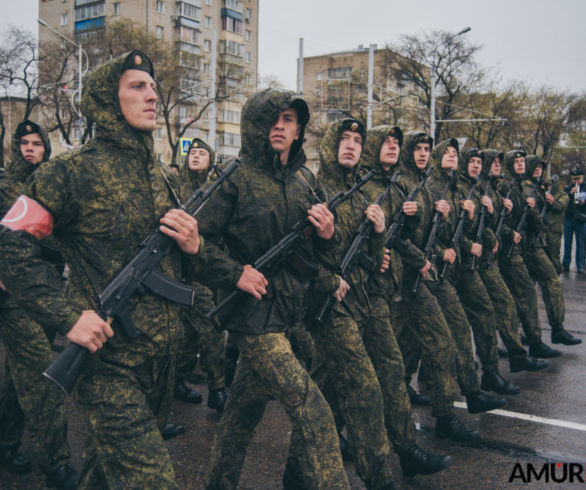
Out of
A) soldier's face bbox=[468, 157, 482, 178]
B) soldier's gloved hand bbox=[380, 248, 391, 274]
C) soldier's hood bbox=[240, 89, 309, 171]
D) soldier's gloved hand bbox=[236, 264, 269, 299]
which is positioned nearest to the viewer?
soldier's gloved hand bbox=[236, 264, 269, 299]

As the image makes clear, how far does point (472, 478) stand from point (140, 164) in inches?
111

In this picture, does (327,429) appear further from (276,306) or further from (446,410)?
(446,410)

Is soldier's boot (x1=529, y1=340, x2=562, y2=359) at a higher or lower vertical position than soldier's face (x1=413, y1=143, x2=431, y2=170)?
lower

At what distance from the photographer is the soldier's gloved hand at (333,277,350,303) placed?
381cm

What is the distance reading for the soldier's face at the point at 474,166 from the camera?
6.59 m

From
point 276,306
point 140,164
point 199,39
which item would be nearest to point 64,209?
point 140,164

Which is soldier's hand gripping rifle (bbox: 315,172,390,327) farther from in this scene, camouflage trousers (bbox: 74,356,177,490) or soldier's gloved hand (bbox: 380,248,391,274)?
camouflage trousers (bbox: 74,356,177,490)

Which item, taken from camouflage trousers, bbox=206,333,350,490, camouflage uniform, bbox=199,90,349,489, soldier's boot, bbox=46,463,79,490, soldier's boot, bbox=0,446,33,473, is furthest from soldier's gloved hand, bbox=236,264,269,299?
soldier's boot, bbox=0,446,33,473

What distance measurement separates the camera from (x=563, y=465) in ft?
13.9

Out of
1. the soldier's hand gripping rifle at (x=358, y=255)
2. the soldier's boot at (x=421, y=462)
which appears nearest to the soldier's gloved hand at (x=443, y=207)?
the soldier's hand gripping rifle at (x=358, y=255)

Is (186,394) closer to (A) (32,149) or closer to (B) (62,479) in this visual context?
(B) (62,479)

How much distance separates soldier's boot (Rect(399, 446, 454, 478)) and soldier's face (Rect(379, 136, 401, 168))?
216cm

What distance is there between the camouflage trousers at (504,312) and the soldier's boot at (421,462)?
8.98 feet

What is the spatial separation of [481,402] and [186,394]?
2461 mm
